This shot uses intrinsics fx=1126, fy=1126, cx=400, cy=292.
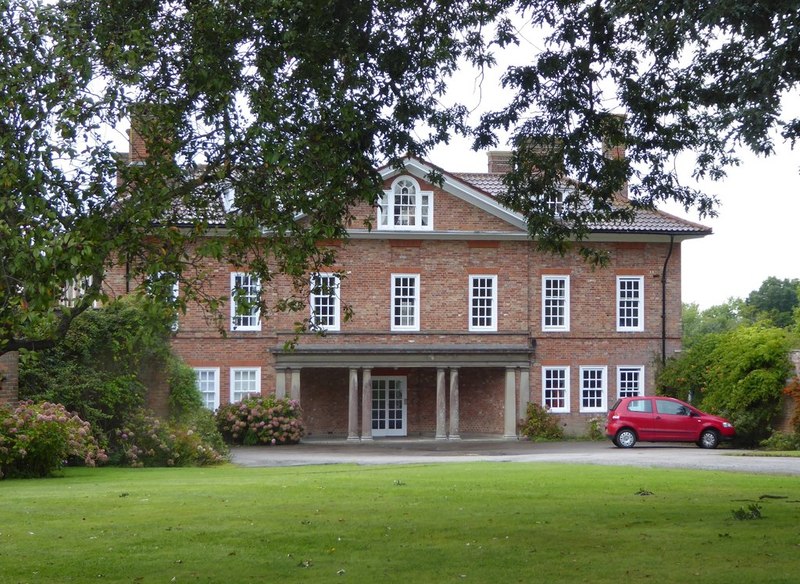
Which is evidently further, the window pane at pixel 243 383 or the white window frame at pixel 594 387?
the white window frame at pixel 594 387

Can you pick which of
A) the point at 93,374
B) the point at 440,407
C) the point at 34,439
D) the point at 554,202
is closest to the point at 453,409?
the point at 440,407

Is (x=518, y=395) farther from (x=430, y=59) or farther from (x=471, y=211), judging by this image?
(x=430, y=59)

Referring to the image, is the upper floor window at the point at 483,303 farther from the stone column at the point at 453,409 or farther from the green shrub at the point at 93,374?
the green shrub at the point at 93,374

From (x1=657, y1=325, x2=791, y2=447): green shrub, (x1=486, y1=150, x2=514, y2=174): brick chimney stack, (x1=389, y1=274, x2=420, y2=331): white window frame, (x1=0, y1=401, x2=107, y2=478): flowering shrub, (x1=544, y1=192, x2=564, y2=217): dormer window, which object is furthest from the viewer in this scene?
(x1=486, y1=150, x2=514, y2=174): brick chimney stack

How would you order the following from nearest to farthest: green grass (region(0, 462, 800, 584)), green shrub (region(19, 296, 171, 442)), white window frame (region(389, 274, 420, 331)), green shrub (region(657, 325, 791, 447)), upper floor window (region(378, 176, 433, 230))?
green grass (region(0, 462, 800, 584)), green shrub (region(19, 296, 171, 442)), green shrub (region(657, 325, 791, 447)), upper floor window (region(378, 176, 433, 230)), white window frame (region(389, 274, 420, 331))

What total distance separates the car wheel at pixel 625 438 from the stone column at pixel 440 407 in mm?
6468

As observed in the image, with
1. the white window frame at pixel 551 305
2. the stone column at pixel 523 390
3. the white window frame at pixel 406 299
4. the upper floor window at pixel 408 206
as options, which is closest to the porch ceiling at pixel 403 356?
the stone column at pixel 523 390

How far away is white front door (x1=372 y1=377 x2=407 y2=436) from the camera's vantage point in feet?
131

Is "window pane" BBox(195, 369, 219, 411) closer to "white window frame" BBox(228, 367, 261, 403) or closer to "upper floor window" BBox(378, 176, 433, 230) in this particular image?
"white window frame" BBox(228, 367, 261, 403)

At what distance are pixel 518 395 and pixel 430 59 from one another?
25671 millimetres

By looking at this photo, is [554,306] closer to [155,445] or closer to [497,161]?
[497,161]

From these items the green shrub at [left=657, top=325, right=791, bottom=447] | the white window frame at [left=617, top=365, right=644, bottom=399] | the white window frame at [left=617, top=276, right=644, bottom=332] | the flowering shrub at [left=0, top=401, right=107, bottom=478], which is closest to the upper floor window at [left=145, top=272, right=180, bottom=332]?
the flowering shrub at [left=0, top=401, right=107, bottom=478]

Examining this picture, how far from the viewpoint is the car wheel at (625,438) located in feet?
111

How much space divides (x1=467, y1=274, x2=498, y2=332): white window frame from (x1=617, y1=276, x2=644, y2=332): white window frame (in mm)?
4418
